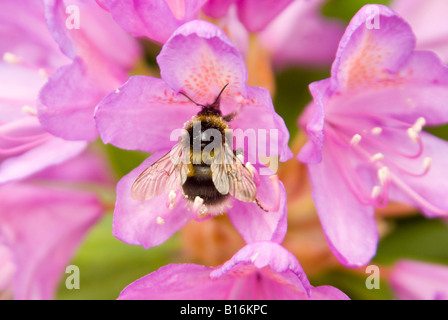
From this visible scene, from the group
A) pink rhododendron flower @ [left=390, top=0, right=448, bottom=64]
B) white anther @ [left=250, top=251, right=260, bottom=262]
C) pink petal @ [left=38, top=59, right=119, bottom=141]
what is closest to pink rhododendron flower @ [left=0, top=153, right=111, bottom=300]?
pink petal @ [left=38, top=59, right=119, bottom=141]

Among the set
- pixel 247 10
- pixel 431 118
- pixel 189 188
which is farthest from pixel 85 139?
pixel 431 118

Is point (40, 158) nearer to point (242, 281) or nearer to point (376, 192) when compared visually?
point (242, 281)

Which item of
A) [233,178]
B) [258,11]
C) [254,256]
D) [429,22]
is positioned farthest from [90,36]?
[429,22]

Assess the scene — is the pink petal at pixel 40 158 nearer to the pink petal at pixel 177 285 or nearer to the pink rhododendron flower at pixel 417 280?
the pink petal at pixel 177 285

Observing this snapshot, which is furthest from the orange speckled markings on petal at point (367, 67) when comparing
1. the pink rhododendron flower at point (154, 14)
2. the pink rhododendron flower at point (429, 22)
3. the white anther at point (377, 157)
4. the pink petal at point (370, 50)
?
the pink rhododendron flower at point (429, 22)

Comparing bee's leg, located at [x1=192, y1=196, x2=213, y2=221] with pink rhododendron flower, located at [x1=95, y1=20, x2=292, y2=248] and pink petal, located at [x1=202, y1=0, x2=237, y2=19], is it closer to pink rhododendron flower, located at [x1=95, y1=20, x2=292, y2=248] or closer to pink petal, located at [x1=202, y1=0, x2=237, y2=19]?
pink rhododendron flower, located at [x1=95, y1=20, x2=292, y2=248]
